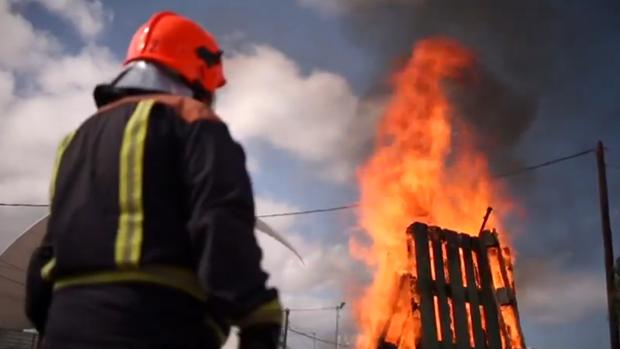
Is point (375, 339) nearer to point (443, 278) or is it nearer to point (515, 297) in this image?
point (443, 278)

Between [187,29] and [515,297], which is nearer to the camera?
[187,29]

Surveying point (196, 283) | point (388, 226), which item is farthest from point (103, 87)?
point (388, 226)

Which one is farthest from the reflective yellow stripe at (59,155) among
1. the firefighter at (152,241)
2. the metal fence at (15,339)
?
the metal fence at (15,339)

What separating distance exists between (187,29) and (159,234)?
2.82 feet

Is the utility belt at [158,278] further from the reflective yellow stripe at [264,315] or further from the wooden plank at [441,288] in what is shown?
the wooden plank at [441,288]

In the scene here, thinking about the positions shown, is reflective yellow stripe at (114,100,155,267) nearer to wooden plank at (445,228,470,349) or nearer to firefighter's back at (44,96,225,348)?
firefighter's back at (44,96,225,348)

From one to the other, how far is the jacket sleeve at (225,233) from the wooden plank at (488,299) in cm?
613

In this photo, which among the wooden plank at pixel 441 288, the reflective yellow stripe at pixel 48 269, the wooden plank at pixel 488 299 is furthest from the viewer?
the wooden plank at pixel 488 299

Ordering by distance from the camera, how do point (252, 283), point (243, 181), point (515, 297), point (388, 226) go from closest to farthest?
point (252, 283)
point (243, 181)
point (515, 297)
point (388, 226)

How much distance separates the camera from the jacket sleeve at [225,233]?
1.45m

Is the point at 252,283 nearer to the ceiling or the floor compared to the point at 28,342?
nearer to the floor

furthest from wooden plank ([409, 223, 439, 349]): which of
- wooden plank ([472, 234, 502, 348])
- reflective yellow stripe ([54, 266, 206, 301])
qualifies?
reflective yellow stripe ([54, 266, 206, 301])

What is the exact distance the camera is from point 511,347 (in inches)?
277

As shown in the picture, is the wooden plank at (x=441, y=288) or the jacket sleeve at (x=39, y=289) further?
the wooden plank at (x=441, y=288)
